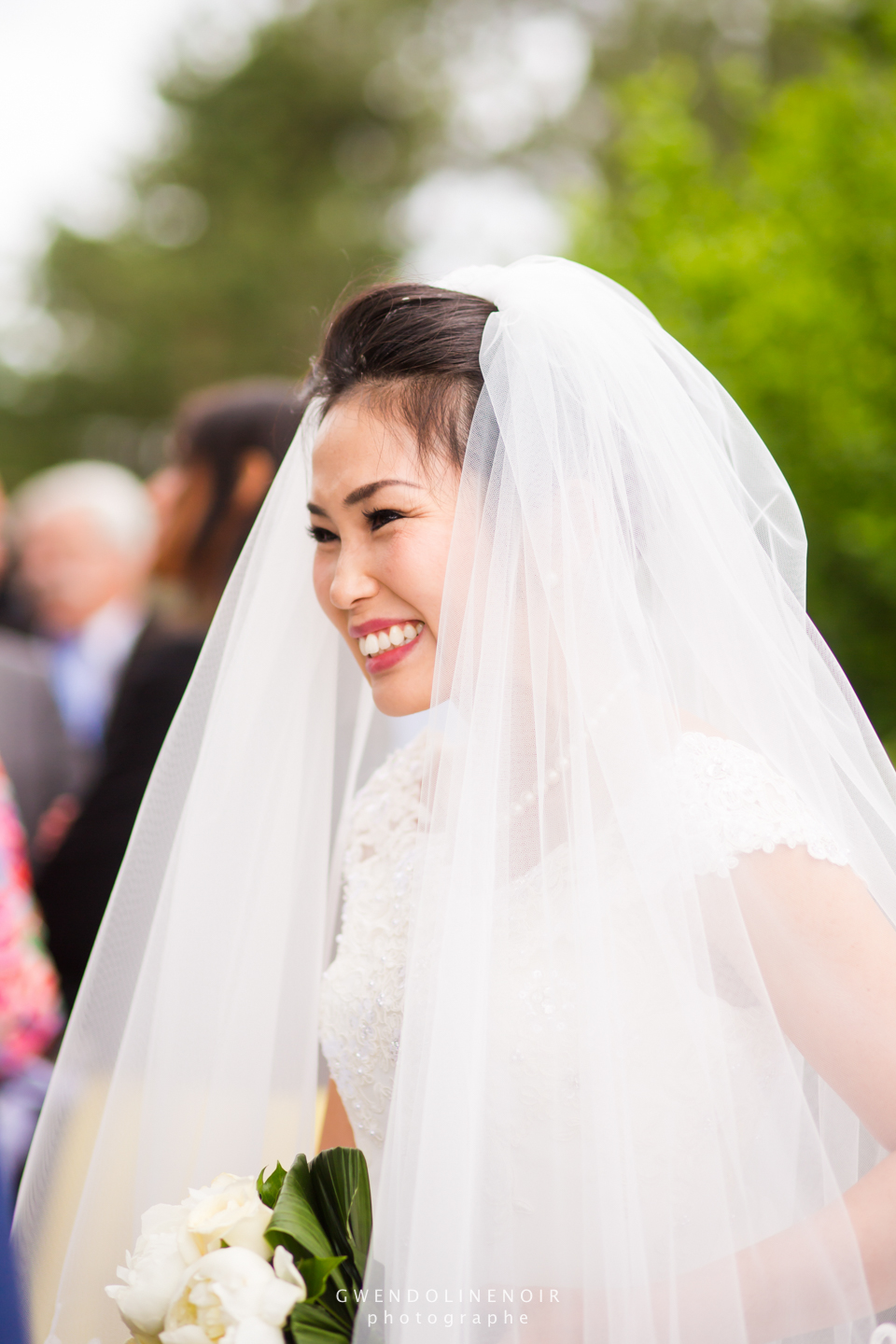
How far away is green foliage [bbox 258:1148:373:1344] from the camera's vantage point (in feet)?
4.47

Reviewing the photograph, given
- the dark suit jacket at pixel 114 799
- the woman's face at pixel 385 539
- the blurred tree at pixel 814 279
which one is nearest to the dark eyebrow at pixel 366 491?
the woman's face at pixel 385 539

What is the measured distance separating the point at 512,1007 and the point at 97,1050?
2.73 feet

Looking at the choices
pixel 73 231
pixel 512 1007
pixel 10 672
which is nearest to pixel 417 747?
pixel 512 1007

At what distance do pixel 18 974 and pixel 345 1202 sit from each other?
1.37 metres

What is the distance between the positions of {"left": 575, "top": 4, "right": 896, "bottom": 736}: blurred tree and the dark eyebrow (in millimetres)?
2478

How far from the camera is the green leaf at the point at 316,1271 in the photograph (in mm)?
1359

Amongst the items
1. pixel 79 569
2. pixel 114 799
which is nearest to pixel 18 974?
pixel 114 799

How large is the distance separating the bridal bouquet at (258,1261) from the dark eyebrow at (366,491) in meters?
0.97

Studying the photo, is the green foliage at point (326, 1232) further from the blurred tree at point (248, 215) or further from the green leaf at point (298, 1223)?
the blurred tree at point (248, 215)

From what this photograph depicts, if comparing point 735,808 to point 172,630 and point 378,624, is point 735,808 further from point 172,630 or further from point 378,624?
point 172,630

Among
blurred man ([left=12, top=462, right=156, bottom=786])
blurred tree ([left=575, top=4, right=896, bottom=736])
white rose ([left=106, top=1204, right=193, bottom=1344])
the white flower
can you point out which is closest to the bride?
the white flower

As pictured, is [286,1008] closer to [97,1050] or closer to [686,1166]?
[97,1050]

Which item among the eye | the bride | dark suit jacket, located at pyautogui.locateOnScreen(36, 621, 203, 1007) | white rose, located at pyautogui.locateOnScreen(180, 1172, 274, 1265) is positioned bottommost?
white rose, located at pyautogui.locateOnScreen(180, 1172, 274, 1265)

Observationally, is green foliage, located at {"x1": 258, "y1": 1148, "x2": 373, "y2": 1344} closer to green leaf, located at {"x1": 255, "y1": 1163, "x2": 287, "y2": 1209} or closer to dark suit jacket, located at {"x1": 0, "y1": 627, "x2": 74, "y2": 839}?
green leaf, located at {"x1": 255, "y1": 1163, "x2": 287, "y2": 1209}
